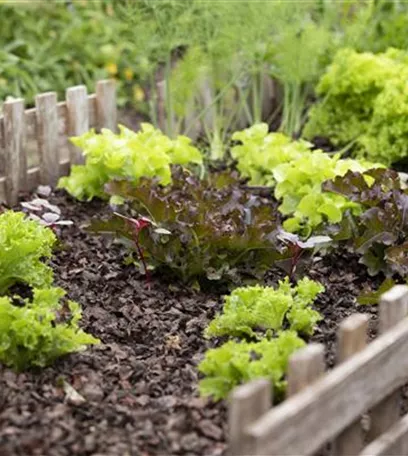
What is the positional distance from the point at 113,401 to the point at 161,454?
474 millimetres

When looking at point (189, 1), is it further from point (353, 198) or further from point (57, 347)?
point (57, 347)

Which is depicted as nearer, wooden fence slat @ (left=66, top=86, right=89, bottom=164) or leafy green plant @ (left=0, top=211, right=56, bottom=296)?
leafy green plant @ (left=0, top=211, right=56, bottom=296)

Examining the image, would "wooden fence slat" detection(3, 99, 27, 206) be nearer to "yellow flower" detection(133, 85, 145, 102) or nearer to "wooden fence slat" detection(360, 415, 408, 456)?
"yellow flower" detection(133, 85, 145, 102)

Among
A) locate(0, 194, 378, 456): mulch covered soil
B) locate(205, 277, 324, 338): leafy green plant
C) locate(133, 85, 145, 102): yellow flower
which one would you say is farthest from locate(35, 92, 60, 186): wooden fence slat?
locate(133, 85, 145, 102): yellow flower

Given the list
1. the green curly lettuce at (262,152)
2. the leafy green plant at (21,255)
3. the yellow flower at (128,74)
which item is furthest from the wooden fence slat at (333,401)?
the yellow flower at (128,74)

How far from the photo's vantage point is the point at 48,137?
20.2 ft

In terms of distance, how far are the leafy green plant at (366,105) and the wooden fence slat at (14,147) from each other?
2059mm

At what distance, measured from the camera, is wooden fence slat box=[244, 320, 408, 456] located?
2805 mm

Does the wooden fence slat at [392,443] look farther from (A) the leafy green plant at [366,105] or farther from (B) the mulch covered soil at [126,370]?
(A) the leafy green plant at [366,105]

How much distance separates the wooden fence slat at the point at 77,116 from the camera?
6.27m

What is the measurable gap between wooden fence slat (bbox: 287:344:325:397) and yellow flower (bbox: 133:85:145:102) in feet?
19.4

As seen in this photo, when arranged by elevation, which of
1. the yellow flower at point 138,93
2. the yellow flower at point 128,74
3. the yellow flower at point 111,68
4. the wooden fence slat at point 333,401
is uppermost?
the wooden fence slat at point 333,401

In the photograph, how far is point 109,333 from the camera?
14.2ft

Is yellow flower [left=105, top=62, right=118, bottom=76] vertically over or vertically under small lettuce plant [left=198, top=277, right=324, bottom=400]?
under
